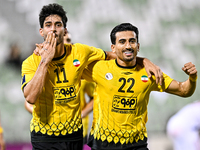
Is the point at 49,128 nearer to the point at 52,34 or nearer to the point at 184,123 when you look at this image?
the point at 52,34

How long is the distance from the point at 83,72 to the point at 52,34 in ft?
1.70

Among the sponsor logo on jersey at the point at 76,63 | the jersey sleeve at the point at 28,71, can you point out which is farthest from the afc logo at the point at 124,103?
the jersey sleeve at the point at 28,71

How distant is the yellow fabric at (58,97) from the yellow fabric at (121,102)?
0.70 ft

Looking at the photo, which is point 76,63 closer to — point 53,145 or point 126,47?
point 126,47

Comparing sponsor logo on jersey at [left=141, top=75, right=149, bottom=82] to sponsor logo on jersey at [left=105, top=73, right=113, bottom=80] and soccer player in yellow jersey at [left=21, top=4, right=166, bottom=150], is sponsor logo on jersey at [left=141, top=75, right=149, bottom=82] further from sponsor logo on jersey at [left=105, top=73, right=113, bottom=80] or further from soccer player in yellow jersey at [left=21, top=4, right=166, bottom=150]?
sponsor logo on jersey at [left=105, top=73, right=113, bottom=80]

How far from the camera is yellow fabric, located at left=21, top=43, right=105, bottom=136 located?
8.63 ft

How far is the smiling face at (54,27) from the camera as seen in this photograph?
2600 millimetres

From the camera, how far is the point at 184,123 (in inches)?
138

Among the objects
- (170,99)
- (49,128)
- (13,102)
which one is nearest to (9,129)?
(13,102)

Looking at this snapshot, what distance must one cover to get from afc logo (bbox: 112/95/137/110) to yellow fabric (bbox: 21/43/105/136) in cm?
37

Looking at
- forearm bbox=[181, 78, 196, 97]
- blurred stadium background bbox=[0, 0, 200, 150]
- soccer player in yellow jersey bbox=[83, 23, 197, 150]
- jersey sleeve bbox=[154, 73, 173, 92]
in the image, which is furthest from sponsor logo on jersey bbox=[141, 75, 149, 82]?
blurred stadium background bbox=[0, 0, 200, 150]

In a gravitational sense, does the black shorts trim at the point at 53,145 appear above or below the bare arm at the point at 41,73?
below

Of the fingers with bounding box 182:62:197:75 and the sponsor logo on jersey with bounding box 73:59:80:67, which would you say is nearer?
the fingers with bounding box 182:62:197:75

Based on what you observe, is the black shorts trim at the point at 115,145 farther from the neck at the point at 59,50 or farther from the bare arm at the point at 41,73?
the neck at the point at 59,50
